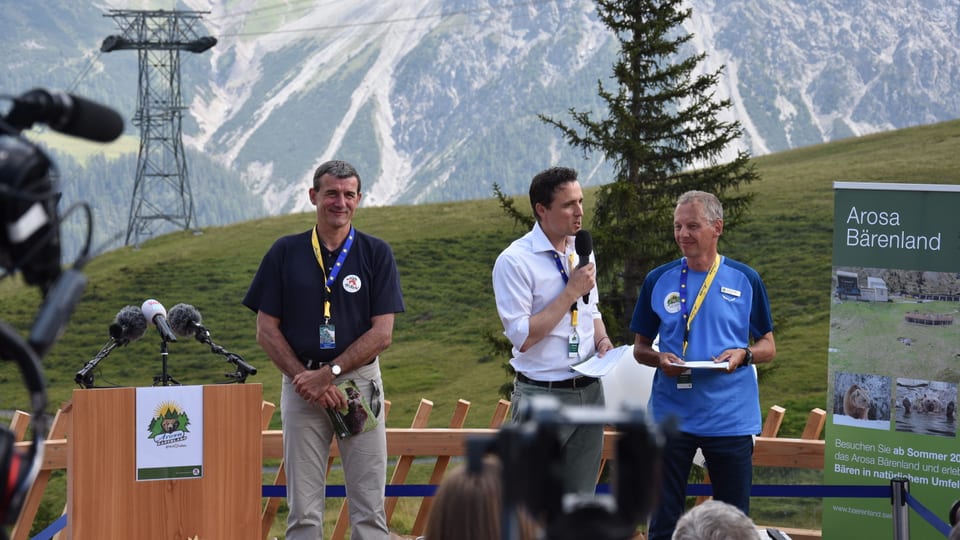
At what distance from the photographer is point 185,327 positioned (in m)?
5.34

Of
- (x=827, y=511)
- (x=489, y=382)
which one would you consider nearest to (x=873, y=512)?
(x=827, y=511)

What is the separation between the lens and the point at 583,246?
4.76m

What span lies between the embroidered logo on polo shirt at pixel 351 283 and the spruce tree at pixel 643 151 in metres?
6.48

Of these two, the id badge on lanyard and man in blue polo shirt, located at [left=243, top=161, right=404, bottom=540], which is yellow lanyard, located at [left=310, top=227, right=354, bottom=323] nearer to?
man in blue polo shirt, located at [left=243, top=161, right=404, bottom=540]

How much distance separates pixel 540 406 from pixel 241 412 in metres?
3.96

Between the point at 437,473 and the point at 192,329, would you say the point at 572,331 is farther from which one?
the point at 437,473

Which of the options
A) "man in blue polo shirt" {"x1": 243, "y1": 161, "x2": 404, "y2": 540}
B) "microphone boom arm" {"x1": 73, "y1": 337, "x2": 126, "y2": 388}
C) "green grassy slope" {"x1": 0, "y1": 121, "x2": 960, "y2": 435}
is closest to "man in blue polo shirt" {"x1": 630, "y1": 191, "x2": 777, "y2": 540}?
"man in blue polo shirt" {"x1": 243, "y1": 161, "x2": 404, "y2": 540}

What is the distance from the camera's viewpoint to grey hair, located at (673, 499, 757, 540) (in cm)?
288

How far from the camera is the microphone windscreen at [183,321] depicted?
533cm

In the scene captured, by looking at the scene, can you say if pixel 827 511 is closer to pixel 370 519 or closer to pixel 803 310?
pixel 370 519

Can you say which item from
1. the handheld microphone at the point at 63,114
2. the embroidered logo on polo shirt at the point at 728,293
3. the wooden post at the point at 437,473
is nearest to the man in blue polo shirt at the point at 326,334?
the wooden post at the point at 437,473

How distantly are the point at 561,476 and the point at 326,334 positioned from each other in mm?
3578

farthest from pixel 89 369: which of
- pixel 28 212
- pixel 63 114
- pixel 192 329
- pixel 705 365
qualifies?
pixel 28 212

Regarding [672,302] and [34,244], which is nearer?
[34,244]
